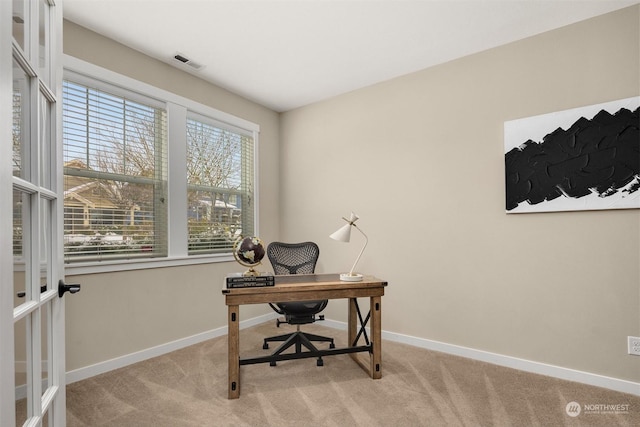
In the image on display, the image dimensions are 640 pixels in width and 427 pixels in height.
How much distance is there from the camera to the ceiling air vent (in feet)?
9.57

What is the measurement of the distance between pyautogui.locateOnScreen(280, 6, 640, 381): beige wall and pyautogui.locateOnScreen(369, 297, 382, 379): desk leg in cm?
85

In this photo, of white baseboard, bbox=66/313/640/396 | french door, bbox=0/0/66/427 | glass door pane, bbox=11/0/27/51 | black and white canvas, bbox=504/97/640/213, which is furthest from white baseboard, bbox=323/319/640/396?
glass door pane, bbox=11/0/27/51

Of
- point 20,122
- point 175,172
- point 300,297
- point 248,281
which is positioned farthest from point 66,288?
point 175,172

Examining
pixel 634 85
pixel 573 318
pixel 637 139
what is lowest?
pixel 573 318

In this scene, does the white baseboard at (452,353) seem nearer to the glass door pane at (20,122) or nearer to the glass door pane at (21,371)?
the glass door pane at (21,371)

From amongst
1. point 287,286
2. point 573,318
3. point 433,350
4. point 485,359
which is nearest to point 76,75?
point 287,286

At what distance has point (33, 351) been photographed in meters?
1.00

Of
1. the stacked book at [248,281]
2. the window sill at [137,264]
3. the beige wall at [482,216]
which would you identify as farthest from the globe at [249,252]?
the beige wall at [482,216]

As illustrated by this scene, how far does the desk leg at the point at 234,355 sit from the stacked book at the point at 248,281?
0.15 m

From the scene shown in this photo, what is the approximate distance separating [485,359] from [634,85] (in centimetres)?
226

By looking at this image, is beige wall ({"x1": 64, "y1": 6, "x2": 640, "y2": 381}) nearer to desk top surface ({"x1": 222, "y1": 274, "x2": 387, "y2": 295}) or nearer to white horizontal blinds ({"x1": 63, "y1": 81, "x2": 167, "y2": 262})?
white horizontal blinds ({"x1": 63, "y1": 81, "x2": 167, "y2": 262})

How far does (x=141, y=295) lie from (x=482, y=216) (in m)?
2.98

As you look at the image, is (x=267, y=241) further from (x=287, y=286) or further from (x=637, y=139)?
(x=637, y=139)

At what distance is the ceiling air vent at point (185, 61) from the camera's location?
2.92 meters
